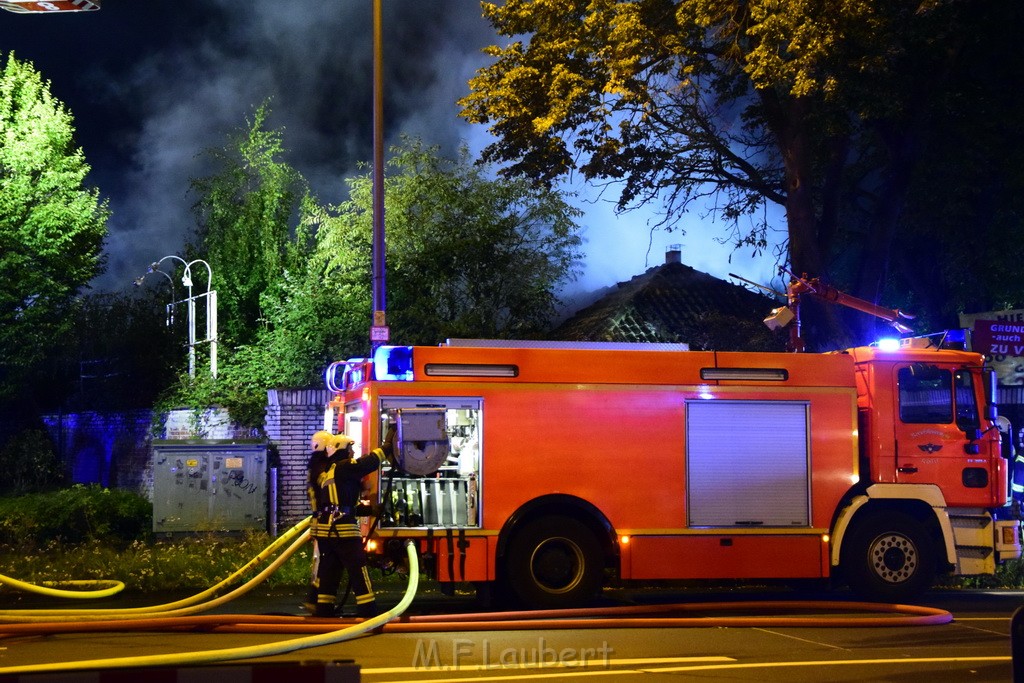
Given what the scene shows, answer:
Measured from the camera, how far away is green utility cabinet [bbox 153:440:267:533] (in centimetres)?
1631

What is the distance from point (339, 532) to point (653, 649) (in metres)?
2.84

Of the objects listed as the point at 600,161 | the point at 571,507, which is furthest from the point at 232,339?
the point at 571,507

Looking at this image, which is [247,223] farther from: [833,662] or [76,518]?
[833,662]

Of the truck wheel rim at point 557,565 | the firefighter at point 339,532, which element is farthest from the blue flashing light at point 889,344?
the firefighter at point 339,532

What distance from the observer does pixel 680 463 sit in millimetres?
11062

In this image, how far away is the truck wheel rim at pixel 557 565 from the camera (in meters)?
10.6

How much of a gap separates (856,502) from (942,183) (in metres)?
10.4

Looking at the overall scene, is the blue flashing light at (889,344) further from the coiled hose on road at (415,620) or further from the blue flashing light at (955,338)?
the coiled hose on road at (415,620)

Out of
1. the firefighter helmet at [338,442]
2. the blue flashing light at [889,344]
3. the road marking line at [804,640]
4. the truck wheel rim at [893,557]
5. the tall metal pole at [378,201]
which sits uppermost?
the tall metal pole at [378,201]

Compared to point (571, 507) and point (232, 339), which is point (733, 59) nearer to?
point (571, 507)

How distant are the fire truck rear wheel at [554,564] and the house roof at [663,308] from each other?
13.1 m

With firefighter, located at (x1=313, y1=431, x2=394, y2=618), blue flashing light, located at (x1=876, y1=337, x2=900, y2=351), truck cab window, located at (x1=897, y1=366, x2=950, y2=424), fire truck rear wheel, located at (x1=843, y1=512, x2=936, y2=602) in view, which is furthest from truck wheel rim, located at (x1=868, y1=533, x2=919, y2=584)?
firefighter, located at (x1=313, y1=431, x2=394, y2=618)

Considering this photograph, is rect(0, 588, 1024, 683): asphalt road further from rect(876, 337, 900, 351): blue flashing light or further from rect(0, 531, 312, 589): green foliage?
rect(876, 337, 900, 351): blue flashing light

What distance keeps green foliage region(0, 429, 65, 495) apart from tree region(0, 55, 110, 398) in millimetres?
1479
